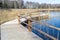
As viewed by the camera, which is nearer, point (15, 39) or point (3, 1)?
point (15, 39)

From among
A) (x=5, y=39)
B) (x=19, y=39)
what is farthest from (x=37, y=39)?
(x=5, y=39)

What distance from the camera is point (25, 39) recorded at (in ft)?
21.6

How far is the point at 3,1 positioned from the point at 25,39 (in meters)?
34.3

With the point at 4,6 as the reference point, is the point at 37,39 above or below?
above

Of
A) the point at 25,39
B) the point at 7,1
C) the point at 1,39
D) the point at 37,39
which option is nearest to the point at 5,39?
the point at 1,39

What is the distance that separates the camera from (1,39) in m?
6.66

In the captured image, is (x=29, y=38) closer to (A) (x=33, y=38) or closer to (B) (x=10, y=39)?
(A) (x=33, y=38)

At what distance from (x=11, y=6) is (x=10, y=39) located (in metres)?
35.5

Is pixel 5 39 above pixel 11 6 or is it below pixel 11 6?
above

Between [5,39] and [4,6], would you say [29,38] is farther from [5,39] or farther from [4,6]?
[4,6]

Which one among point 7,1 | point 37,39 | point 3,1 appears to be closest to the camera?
point 37,39

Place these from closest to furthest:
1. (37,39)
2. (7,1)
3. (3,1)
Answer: (37,39)
(7,1)
(3,1)

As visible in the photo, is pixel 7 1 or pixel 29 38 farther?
pixel 7 1

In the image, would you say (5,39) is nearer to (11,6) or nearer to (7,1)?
(7,1)
